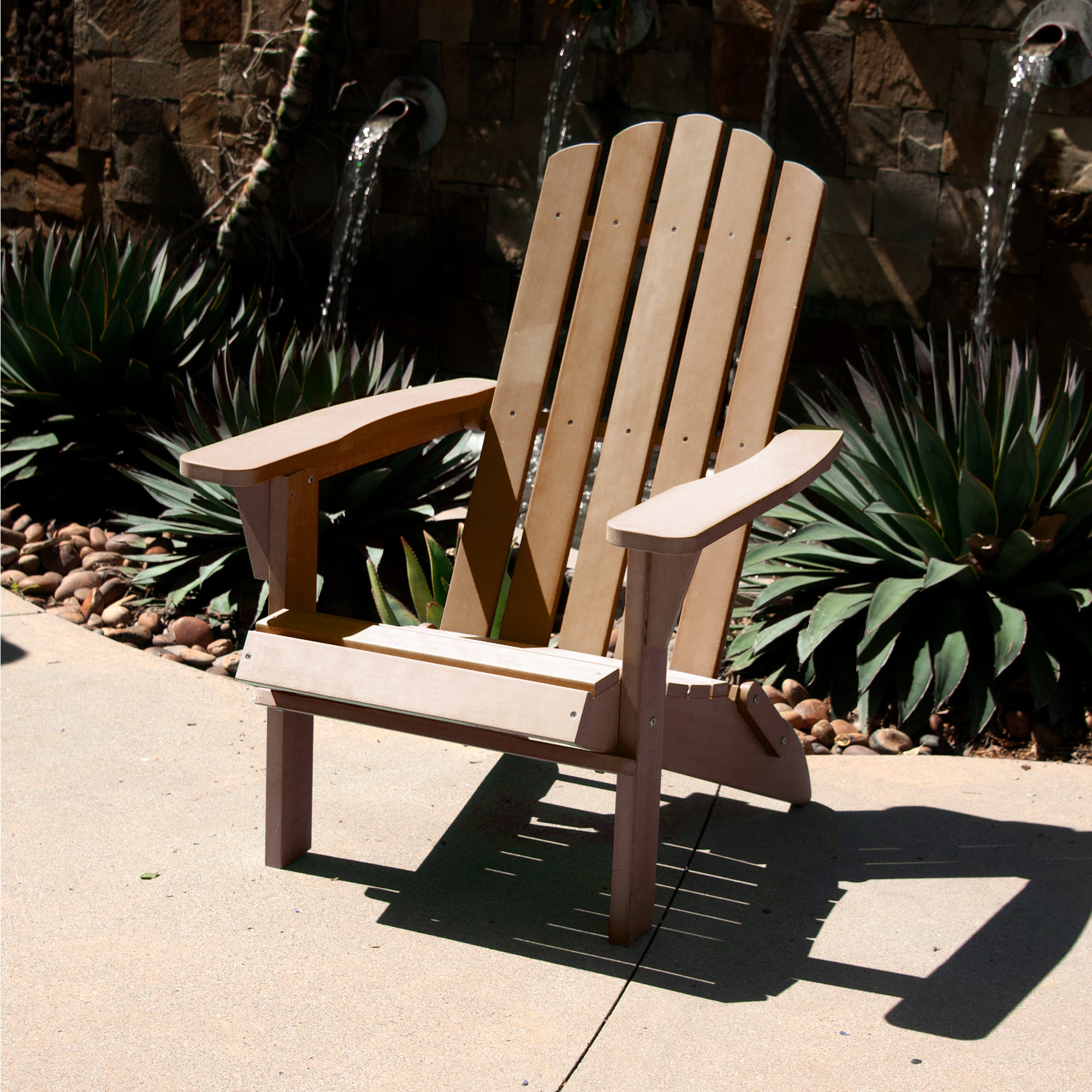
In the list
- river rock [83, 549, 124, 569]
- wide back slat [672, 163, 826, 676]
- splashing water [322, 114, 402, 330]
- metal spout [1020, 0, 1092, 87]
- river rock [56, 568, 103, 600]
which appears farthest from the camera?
splashing water [322, 114, 402, 330]

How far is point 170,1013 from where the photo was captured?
182 centimetres

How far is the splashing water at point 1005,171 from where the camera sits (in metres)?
4.64

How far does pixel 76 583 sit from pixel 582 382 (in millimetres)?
2012

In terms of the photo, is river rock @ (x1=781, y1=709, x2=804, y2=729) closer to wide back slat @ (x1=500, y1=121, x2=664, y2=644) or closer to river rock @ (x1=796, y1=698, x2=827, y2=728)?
river rock @ (x1=796, y1=698, x2=827, y2=728)

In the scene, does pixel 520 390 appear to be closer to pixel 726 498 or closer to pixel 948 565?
pixel 726 498

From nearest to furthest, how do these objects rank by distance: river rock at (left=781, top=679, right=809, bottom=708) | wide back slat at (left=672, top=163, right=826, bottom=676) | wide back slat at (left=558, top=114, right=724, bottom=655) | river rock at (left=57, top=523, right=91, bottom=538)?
wide back slat at (left=672, top=163, right=826, bottom=676), wide back slat at (left=558, top=114, right=724, bottom=655), river rock at (left=781, top=679, right=809, bottom=708), river rock at (left=57, top=523, right=91, bottom=538)

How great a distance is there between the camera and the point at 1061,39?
4484 millimetres

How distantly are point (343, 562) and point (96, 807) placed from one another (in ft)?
3.80

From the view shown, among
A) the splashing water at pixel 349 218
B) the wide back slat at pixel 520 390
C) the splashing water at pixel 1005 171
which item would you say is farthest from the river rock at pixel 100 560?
the splashing water at pixel 1005 171

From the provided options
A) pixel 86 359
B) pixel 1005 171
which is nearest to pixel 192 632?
pixel 86 359

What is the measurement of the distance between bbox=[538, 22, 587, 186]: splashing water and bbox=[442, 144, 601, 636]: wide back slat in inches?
102

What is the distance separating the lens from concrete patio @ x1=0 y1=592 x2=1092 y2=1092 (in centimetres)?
174

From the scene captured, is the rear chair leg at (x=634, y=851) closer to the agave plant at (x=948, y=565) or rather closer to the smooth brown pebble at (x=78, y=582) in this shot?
the agave plant at (x=948, y=565)

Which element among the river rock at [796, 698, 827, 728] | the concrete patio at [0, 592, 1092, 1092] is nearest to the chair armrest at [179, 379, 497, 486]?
the concrete patio at [0, 592, 1092, 1092]
